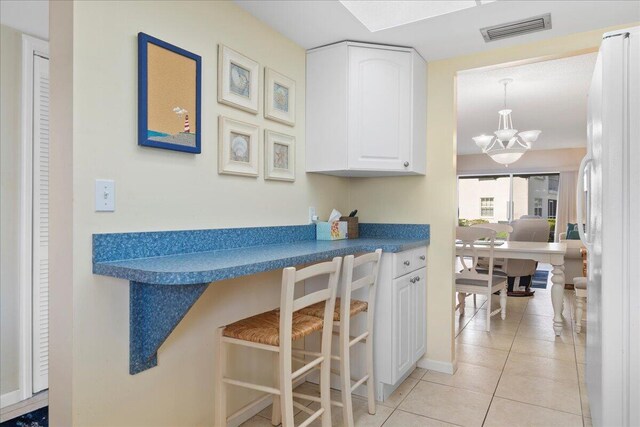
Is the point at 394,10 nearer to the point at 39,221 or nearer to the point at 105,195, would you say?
the point at 105,195

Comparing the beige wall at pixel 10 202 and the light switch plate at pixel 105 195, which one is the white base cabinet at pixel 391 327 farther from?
the beige wall at pixel 10 202

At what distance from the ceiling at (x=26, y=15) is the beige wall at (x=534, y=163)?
26.1 ft

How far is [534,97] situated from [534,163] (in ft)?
13.2

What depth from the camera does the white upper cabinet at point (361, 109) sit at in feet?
8.16

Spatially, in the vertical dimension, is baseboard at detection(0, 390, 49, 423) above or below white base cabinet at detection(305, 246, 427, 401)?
below

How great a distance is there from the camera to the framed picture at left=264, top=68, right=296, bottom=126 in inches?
87.8

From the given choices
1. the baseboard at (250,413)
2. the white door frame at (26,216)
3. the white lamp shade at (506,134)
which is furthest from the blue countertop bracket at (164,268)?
the white lamp shade at (506,134)

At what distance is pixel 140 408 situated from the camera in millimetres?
1560

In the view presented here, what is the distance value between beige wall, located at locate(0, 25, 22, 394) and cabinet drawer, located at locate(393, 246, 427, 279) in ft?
7.20

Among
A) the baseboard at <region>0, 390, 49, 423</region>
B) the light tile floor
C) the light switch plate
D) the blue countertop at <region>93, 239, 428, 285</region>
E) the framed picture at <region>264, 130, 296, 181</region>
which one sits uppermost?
the framed picture at <region>264, 130, 296, 181</region>

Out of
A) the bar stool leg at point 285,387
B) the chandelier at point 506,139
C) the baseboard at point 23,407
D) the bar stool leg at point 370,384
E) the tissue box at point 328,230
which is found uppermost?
the chandelier at point 506,139

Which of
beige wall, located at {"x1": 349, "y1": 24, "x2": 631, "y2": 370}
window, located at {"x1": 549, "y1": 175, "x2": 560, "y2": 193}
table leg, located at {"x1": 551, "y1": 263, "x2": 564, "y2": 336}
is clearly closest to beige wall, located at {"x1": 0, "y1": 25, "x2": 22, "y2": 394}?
beige wall, located at {"x1": 349, "y1": 24, "x2": 631, "y2": 370}

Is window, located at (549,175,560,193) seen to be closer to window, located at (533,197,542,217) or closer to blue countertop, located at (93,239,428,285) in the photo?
window, located at (533,197,542,217)

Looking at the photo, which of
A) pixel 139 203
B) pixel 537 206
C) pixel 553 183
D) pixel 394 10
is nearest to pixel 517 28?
pixel 394 10
